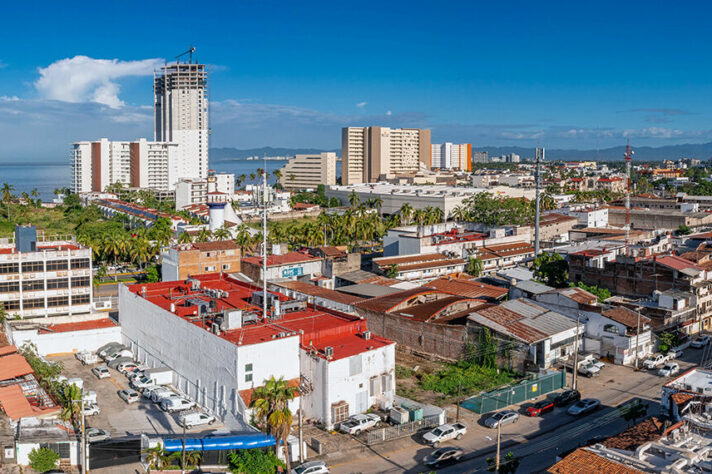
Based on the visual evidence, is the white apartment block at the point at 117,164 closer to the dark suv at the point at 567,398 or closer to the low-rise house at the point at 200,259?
the low-rise house at the point at 200,259

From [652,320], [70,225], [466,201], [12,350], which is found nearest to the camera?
[12,350]

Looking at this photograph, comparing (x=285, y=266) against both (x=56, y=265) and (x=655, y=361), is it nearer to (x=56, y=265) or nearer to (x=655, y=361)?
(x=56, y=265)

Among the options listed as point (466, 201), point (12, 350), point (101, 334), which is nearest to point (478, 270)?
point (101, 334)

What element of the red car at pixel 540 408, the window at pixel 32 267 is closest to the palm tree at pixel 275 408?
the red car at pixel 540 408

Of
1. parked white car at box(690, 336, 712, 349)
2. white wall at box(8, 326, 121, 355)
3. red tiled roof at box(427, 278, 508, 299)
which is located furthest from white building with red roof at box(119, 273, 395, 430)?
parked white car at box(690, 336, 712, 349)

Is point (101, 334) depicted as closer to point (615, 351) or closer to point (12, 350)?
point (12, 350)

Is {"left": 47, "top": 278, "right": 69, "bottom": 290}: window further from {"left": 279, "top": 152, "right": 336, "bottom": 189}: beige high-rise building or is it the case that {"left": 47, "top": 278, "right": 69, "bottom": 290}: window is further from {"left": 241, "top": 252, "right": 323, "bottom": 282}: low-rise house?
{"left": 279, "top": 152, "right": 336, "bottom": 189}: beige high-rise building
